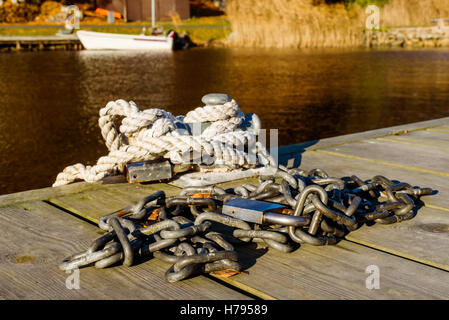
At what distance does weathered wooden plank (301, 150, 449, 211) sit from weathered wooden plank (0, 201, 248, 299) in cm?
150

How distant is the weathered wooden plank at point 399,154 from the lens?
3416 millimetres

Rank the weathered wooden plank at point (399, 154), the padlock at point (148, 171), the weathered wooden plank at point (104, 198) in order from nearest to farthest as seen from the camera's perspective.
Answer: the weathered wooden plank at point (104, 198)
the padlock at point (148, 171)
the weathered wooden plank at point (399, 154)

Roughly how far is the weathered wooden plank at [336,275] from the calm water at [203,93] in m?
5.81

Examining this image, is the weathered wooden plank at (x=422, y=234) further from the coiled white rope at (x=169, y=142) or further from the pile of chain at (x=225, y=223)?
the coiled white rope at (x=169, y=142)

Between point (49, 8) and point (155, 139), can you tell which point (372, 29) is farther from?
point (155, 139)

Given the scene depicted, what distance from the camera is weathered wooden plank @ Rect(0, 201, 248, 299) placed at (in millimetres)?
1652

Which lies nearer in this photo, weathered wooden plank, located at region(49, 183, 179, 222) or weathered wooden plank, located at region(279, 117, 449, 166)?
weathered wooden plank, located at region(49, 183, 179, 222)

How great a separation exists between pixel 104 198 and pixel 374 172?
1.68 meters

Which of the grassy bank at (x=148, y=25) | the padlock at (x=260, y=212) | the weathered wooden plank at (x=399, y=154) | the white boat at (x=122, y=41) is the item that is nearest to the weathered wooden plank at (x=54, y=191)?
the padlock at (x=260, y=212)

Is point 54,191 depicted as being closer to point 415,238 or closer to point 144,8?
point 415,238

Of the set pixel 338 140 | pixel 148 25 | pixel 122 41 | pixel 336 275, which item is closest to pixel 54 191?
pixel 336 275

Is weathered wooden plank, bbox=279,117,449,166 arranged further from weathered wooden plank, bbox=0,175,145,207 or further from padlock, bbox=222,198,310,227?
padlock, bbox=222,198,310,227

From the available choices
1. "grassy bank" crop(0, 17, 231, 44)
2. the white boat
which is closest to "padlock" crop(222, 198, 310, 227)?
the white boat
